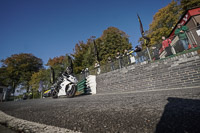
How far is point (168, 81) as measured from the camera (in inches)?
180

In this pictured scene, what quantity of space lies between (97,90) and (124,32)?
21282 mm

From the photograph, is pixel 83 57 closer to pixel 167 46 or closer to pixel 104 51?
pixel 104 51

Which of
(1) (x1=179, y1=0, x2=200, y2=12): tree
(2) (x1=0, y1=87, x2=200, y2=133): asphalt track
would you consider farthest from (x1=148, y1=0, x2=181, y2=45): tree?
(2) (x1=0, y1=87, x2=200, y2=133): asphalt track

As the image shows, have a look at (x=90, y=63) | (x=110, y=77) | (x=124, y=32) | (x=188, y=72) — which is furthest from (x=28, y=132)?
(x=124, y=32)

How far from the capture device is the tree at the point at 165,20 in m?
19.1

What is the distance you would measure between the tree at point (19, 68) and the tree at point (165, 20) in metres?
39.8

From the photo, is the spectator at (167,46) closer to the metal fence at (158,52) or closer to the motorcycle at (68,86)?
the metal fence at (158,52)

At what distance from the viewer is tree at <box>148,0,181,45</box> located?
62.8 feet

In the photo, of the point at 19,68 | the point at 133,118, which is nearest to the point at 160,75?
the point at 133,118

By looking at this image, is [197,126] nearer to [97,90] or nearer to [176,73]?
[176,73]

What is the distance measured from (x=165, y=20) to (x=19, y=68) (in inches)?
1815

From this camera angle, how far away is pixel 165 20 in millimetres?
20672

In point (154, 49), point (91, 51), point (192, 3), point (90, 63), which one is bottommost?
point (154, 49)

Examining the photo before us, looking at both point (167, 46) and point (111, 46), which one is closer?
point (167, 46)
